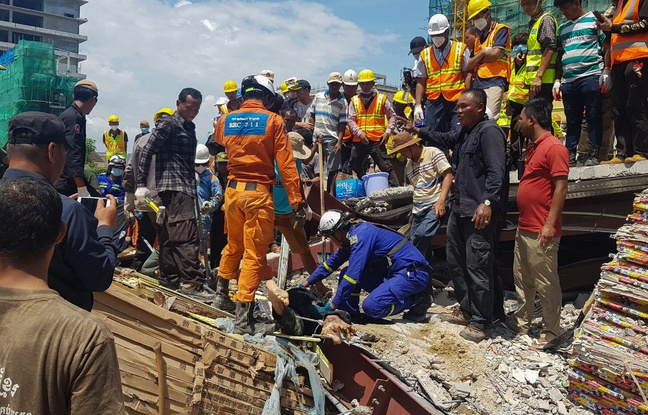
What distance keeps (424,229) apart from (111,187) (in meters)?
6.05

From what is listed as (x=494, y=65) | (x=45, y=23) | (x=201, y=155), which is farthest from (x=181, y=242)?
(x=45, y=23)

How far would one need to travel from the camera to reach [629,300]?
4332 millimetres

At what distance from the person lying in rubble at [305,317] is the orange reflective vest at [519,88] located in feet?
11.4

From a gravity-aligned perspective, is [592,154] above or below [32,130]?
above

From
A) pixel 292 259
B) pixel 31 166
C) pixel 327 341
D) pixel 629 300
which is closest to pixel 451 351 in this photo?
pixel 327 341

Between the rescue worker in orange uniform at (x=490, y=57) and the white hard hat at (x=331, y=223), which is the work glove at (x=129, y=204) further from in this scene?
the rescue worker in orange uniform at (x=490, y=57)

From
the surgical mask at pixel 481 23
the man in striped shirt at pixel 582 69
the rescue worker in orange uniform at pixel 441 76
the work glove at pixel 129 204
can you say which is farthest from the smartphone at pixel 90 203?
the surgical mask at pixel 481 23

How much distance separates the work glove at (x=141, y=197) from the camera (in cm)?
608

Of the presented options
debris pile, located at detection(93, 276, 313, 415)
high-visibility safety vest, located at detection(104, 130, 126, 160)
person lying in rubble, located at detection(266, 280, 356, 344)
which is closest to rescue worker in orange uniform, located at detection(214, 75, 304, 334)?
person lying in rubble, located at detection(266, 280, 356, 344)

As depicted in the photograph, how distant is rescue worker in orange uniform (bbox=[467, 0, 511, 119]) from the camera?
22.5ft

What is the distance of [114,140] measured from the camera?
50.6 ft

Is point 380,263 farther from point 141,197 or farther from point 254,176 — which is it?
point 141,197

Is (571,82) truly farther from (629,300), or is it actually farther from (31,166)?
(31,166)

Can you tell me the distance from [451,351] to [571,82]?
3240mm
